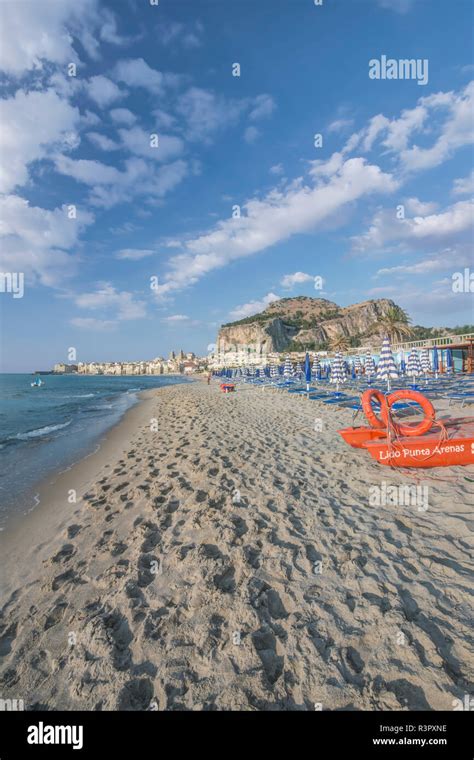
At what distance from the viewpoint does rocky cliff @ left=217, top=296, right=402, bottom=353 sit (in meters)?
124

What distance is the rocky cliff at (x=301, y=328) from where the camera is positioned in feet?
406

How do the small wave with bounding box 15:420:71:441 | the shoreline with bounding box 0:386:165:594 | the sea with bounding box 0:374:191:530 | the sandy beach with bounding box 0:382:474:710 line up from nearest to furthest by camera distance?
1. the sandy beach with bounding box 0:382:474:710
2. the shoreline with bounding box 0:386:165:594
3. the sea with bounding box 0:374:191:530
4. the small wave with bounding box 15:420:71:441

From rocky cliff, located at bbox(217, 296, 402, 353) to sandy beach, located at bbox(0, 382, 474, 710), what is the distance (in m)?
111

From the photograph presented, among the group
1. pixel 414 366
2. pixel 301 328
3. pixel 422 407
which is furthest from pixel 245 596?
pixel 301 328

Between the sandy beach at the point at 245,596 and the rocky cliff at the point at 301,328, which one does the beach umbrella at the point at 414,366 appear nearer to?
the sandy beach at the point at 245,596

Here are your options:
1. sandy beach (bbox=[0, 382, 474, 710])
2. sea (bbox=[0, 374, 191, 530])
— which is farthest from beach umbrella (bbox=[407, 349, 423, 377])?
sea (bbox=[0, 374, 191, 530])

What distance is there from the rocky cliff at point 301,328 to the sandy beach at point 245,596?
110802mm

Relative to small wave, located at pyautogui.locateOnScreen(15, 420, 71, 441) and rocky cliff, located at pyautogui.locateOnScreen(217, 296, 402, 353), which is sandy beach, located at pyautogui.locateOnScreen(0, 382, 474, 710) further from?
rocky cliff, located at pyautogui.locateOnScreen(217, 296, 402, 353)

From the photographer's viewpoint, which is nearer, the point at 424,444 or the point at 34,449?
the point at 424,444

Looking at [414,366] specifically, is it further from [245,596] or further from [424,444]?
[245,596]

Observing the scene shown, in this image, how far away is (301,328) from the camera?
133m

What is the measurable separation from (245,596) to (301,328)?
13532 cm
